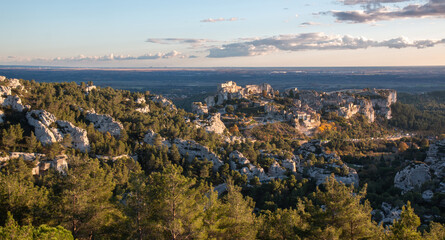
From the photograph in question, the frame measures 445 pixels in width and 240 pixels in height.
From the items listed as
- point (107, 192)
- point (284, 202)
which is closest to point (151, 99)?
point (284, 202)

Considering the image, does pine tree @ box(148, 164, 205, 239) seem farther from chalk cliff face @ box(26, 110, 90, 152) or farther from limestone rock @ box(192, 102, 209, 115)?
limestone rock @ box(192, 102, 209, 115)

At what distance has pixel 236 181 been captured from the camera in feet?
145

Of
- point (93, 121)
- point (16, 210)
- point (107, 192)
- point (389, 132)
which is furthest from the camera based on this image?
point (389, 132)

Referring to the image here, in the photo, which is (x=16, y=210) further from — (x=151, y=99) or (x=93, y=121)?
(x=151, y=99)

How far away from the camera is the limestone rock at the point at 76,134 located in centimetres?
4597

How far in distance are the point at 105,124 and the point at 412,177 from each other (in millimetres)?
48784

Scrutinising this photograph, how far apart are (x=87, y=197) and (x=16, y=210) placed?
4.31 metres

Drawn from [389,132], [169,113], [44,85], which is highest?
[44,85]

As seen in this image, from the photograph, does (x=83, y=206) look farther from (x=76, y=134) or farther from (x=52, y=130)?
(x=52, y=130)

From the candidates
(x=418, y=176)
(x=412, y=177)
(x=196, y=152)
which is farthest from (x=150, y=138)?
(x=418, y=176)

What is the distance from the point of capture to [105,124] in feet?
180

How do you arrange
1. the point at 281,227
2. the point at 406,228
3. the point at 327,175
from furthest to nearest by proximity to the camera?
the point at 327,175 < the point at 281,227 < the point at 406,228

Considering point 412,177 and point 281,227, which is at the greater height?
point 281,227

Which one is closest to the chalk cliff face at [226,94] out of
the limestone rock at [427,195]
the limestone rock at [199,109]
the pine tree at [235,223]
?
the limestone rock at [199,109]
